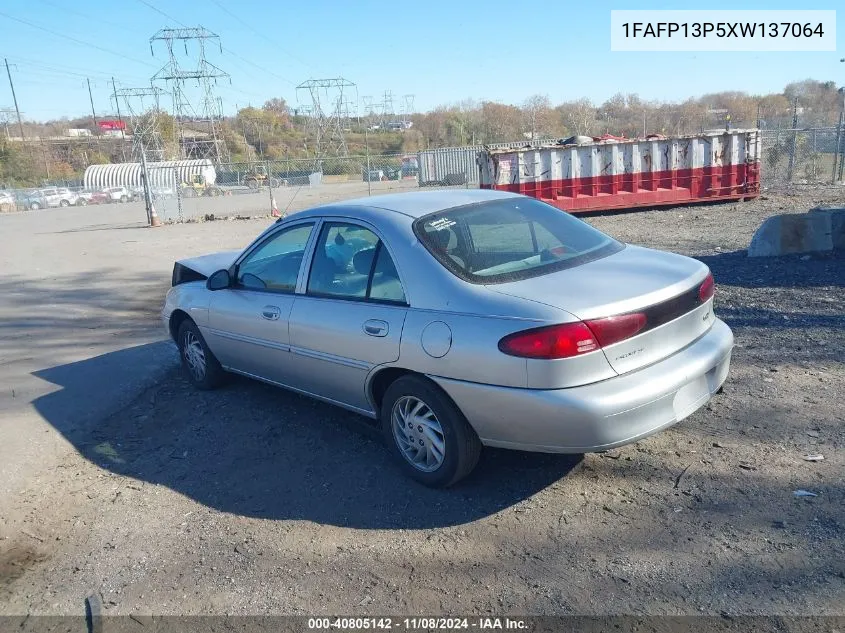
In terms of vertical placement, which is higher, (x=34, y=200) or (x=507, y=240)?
(x=507, y=240)

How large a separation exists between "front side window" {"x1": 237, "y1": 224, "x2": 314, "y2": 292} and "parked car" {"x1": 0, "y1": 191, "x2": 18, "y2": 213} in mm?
46404

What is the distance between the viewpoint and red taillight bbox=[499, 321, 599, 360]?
10.7 feet

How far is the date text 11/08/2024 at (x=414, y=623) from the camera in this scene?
2823 mm

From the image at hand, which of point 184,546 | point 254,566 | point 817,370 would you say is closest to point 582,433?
point 254,566

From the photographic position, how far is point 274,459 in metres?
4.52

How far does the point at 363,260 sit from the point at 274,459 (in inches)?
56.2

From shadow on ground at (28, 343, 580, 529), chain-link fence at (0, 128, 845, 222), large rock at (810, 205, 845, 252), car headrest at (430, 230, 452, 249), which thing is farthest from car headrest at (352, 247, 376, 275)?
chain-link fence at (0, 128, 845, 222)

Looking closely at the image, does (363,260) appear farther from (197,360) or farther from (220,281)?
(197,360)

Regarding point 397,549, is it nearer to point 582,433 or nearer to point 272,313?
point 582,433

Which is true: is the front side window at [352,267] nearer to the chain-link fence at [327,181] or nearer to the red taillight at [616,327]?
the red taillight at [616,327]

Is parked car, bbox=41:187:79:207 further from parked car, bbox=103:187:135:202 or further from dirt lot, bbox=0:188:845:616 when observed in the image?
dirt lot, bbox=0:188:845:616

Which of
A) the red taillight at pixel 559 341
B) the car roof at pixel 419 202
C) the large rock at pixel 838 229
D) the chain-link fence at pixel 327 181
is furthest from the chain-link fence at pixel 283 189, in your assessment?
the red taillight at pixel 559 341

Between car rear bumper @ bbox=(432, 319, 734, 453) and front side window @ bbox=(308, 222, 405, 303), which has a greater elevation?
front side window @ bbox=(308, 222, 405, 303)

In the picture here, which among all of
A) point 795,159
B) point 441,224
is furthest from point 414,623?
point 795,159
